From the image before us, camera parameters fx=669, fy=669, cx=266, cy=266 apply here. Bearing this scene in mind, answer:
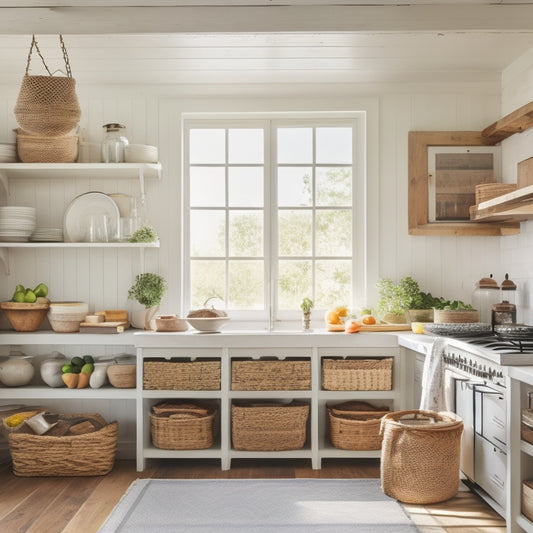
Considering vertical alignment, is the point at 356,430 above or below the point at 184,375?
below

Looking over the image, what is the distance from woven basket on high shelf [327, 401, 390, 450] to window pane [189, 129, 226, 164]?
2.04m

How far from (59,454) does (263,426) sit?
1.27 m

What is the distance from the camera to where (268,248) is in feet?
16.1

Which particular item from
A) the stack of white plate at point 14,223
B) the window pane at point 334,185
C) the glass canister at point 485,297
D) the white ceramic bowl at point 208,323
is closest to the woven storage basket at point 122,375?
the white ceramic bowl at point 208,323

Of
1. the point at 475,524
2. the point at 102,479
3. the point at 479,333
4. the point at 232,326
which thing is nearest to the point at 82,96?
the point at 232,326

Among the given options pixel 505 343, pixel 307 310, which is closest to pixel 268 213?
pixel 307 310

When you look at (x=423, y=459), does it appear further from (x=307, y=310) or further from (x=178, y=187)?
(x=178, y=187)

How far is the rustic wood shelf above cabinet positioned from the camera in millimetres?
4746

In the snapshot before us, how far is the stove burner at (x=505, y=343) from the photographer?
3.04m

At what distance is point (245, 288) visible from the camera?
492 cm

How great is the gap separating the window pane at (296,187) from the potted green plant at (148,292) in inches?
42.5

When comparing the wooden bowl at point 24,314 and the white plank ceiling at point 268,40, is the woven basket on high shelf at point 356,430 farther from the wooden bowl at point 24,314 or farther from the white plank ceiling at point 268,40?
the white plank ceiling at point 268,40

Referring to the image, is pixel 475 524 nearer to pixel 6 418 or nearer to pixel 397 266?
pixel 397 266

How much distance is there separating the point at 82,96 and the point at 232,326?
198 centimetres
